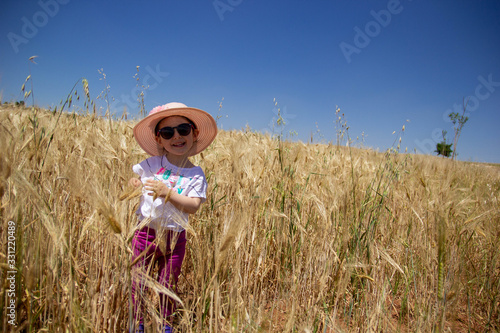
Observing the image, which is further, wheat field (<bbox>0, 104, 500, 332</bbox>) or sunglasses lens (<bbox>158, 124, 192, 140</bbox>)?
sunglasses lens (<bbox>158, 124, 192, 140</bbox>)

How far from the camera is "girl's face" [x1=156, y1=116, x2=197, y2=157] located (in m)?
1.60

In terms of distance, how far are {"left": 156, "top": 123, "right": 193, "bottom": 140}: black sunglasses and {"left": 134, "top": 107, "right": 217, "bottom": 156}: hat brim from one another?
0.31ft

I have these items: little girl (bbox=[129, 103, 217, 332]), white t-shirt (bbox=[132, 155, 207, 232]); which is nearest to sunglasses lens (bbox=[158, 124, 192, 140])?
little girl (bbox=[129, 103, 217, 332])

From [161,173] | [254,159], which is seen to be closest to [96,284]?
[161,173]

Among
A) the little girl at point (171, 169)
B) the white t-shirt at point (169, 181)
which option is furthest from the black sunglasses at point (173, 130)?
the white t-shirt at point (169, 181)

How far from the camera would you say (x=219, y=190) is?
1971 millimetres

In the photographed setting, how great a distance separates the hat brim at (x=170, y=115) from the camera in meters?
1.62

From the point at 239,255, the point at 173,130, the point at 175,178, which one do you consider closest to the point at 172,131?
the point at 173,130

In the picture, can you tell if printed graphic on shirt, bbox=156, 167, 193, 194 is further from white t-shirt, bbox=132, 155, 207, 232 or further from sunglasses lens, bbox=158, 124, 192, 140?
sunglasses lens, bbox=158, 124, 192, 140

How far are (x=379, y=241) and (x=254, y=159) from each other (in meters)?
1.16

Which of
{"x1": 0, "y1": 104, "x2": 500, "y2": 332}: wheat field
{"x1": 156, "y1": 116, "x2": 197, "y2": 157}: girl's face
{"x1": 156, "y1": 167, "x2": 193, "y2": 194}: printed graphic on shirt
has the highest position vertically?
{"x1": 156, "y1": 116, "x2": 197, "y2": 157}: girl's face

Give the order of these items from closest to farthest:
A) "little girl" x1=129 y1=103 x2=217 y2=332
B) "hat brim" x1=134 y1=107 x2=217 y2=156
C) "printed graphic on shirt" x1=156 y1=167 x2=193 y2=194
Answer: "little girl" x1=129 y1=103 x2=217 y2=332 < "printed graphic on shirt" x1=156 y1=167 x2=193 y2=194 < "hat brim" x1=134 y1=107 x2=217 y2=156

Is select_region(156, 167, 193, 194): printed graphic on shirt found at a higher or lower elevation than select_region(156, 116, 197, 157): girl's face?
lower

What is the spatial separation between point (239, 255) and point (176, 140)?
810mm
